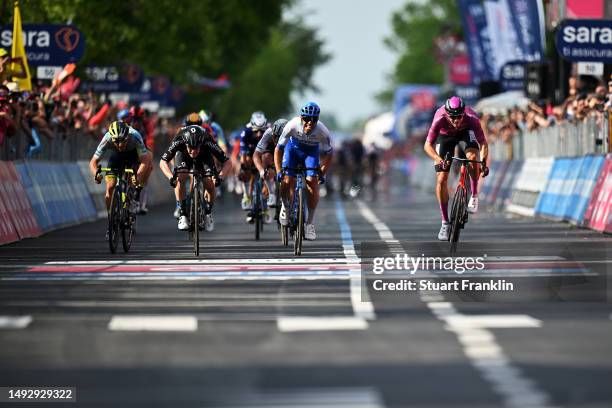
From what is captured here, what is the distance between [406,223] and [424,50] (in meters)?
127

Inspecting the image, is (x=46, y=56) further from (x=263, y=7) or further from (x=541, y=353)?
(x=263, y=7)

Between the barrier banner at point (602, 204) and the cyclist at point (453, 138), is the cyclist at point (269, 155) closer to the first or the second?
the cyclist at point (453, 138)

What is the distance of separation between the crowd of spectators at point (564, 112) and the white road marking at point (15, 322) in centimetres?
1592

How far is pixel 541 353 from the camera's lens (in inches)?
442

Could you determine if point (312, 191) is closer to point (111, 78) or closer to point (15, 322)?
point (15, 322)

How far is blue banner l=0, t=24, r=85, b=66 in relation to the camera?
35.1m

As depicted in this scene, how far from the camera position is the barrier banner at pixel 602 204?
1017 inches

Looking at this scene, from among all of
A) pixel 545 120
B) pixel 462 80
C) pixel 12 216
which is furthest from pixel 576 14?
pixel 462 80

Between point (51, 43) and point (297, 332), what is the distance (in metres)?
23.4

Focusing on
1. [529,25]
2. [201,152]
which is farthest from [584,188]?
[529,25]

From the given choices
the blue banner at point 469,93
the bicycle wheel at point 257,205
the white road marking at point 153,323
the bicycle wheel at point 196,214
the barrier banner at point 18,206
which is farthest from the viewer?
the blue banner at point 469,93

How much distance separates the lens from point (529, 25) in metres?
44.5

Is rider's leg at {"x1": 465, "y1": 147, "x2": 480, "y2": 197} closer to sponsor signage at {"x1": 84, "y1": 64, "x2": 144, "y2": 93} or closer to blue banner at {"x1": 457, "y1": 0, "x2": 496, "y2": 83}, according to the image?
A: sponsor signage at {"x1": 84, "y1": 64, "x2": 144, "y2": 93}

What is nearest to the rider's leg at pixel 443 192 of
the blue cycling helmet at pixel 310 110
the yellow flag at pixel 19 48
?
the blue cycling helmet at pixel 310 110
